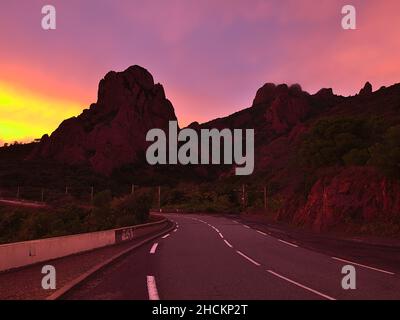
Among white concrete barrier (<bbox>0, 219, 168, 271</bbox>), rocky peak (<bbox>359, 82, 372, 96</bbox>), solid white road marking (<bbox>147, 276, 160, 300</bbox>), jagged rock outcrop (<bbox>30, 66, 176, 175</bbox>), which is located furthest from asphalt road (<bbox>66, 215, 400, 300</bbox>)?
rocky peak (<bbox>359, 82, 372, 96</bbox>)

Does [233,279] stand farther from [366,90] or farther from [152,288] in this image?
[366,90]

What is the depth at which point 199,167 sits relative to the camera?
172m

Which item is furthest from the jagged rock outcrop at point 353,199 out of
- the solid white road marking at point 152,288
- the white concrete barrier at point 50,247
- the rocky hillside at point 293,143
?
the solid white road marking at point 152,288

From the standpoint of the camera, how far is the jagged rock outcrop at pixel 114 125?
506 ft

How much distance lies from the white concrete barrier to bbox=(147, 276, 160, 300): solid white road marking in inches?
147

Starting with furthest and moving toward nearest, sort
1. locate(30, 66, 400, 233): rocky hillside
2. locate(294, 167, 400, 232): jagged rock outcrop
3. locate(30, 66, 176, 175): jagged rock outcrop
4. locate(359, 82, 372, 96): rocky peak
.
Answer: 1. locate(359, 82, 372, 96): rocky peak
2. locate(30, 66, 176, 175): jagged rock outcrop
3. locate(30, 66, 400, 233): rocky hillside
4. locate(294, 167, 400, 232): jagged rock outcrop

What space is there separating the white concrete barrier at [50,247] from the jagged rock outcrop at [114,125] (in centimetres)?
12875

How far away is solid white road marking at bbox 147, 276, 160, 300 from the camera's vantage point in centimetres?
881

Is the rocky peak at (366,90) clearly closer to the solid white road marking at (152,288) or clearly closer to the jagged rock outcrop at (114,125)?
the jagged rock outcrop at (114,125)

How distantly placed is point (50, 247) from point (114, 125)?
147 m

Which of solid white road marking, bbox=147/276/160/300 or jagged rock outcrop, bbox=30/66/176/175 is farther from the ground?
jagged rock outcrop, bbox=30/66/176/175

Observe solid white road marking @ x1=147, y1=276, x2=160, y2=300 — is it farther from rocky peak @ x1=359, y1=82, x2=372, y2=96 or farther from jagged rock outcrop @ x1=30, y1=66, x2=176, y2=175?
rocky peak @ x1=359, y1=82, x2=372, y2=96

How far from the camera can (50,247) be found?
49.0 ft
